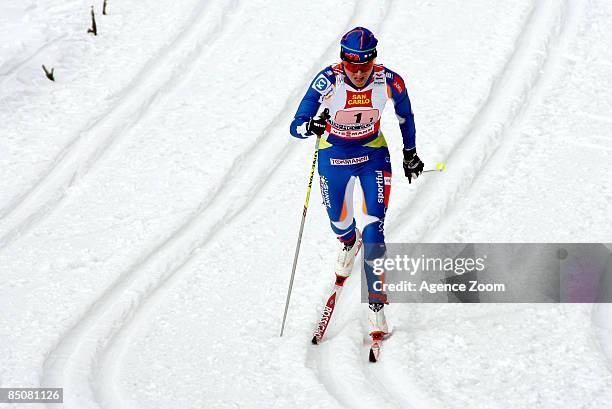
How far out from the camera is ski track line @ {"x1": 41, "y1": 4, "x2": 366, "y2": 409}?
7980 mm

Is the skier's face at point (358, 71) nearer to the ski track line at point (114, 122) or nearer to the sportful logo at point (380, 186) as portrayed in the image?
the sportful logo at point (380, 186)

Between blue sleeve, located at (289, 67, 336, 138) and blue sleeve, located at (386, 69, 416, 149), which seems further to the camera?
blue sleeve, located at (386, 69, 416, 149)

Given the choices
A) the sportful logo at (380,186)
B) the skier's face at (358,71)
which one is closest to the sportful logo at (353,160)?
the sportful logo at (380,186)

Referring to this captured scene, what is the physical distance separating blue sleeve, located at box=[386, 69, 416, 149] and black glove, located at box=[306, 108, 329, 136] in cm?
70

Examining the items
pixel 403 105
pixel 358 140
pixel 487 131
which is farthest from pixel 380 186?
pixel 487 131

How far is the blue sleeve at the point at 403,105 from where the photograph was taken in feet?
26.8

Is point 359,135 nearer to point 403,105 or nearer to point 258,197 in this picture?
point 403,105

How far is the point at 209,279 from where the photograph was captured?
947cm

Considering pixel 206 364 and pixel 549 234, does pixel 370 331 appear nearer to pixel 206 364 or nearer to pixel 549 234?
pixel 206 364

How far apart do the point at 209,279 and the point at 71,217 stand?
2224 mm

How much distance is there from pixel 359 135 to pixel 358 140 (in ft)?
0.18

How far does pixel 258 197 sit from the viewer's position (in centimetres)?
1086

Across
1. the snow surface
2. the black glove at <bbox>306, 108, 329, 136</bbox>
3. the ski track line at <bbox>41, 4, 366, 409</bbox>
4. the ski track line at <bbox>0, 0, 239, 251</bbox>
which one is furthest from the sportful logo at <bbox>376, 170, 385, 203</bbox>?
the ski track line at <bbox>0, 0, 239, 251</bbox>

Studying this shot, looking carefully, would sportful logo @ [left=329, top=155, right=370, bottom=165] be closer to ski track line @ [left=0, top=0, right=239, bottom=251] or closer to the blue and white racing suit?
the blue and white racing suit
